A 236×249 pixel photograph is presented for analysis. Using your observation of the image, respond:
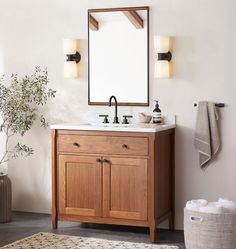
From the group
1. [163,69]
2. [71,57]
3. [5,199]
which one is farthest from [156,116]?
[5,199]

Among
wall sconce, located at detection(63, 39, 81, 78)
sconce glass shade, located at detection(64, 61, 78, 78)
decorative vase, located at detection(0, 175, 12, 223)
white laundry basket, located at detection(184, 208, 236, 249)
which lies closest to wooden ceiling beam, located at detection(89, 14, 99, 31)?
wall sconce, located at detection(63, 39, 81, 78)

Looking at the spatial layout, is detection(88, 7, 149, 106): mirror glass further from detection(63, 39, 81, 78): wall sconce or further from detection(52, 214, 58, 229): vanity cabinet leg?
detection(52, 214, 58, 229): vanity cabinet leg

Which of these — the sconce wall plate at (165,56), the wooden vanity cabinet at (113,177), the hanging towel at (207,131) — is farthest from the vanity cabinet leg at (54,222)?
the sconce wall plate at (165,56)

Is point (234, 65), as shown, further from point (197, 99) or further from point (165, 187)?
point (165, 187)

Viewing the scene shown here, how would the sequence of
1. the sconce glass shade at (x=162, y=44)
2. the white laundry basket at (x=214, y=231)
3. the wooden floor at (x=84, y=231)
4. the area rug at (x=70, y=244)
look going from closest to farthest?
the white laundry basket at (x=214, y=231), the area rug at (x=70, y=244), the wooden floor at (x=84, y=231), the sconce glass shade at (x=162, y=44)

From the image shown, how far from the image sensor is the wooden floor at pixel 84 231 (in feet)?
16.9

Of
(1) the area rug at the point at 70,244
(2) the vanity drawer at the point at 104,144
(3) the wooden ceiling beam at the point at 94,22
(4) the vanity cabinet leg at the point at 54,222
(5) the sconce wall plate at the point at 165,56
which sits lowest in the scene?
(1) the area rug at the point at 70,244

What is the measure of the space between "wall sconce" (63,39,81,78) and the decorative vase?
111 cm

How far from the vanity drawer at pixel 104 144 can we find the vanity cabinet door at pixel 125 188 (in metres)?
0.07

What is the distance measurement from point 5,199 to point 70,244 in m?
1.14

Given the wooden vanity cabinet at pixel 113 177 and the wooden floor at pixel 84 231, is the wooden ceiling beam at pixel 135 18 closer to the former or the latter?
the wooden vanity cabinet at pixel 113 177

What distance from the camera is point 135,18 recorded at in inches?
219

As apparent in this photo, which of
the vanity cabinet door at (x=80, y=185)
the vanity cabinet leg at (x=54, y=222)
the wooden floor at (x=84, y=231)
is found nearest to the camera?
the wooden floor at (x=84, y=231)

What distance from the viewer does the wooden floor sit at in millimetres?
5164
